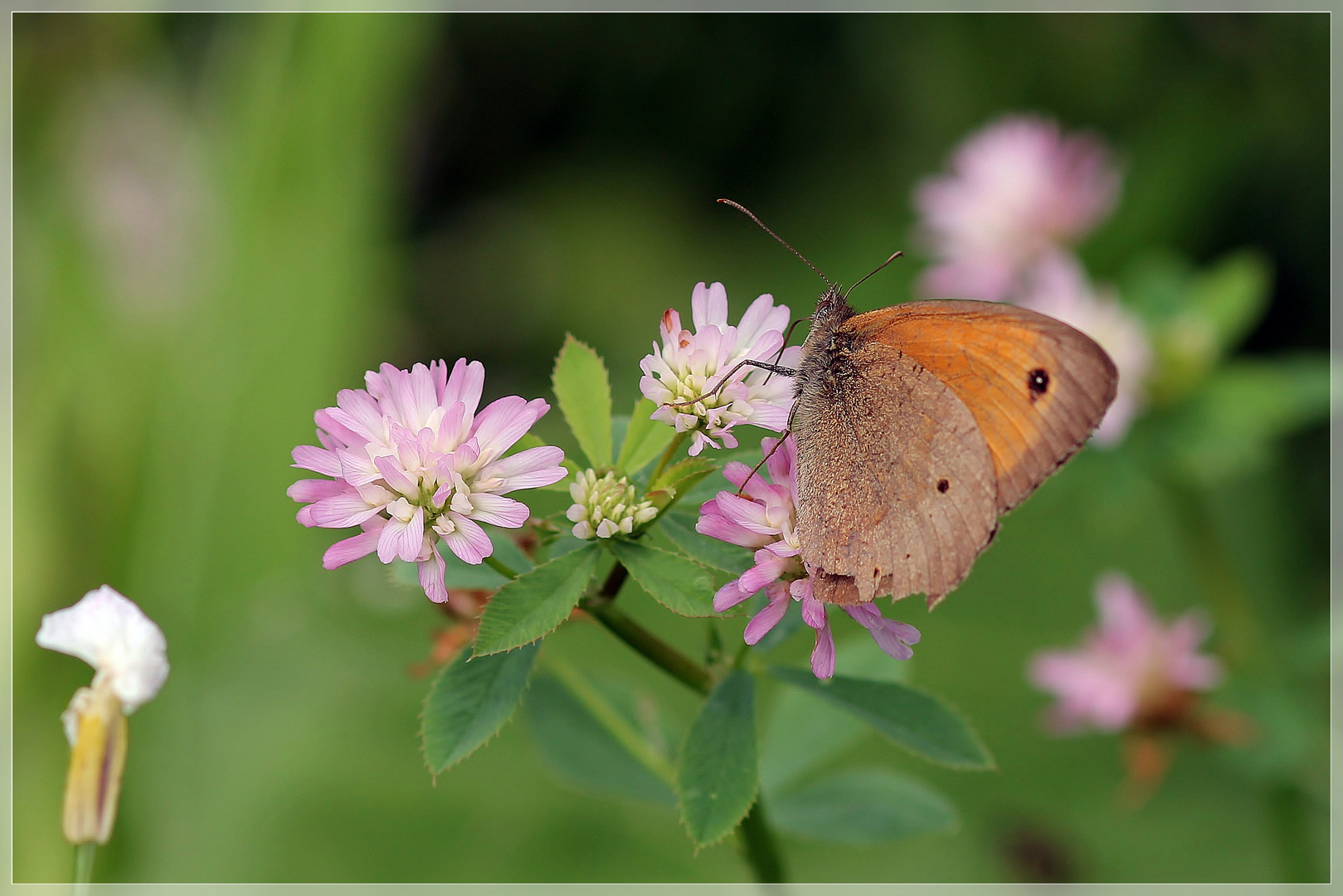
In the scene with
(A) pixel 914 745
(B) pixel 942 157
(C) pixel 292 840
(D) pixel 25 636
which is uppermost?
(B) pixel 942 157

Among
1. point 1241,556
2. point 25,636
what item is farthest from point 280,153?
point 1241,556

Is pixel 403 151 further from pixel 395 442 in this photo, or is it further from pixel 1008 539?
pixel 395 442

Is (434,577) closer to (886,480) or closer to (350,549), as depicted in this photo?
(350,549)

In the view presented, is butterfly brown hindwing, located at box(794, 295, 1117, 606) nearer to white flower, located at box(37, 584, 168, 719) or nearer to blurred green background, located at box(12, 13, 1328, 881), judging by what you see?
white flower, located at box(37, 584, 168, 719)

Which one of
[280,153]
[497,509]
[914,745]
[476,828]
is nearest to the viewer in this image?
[497,509]

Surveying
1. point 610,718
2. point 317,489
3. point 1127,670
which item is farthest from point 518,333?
point 317,489
